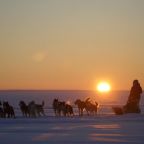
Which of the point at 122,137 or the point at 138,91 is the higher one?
the point at 138,91

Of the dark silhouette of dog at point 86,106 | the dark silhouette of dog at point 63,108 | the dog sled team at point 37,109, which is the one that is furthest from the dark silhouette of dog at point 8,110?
the dark silhouette of dog at point 86,106

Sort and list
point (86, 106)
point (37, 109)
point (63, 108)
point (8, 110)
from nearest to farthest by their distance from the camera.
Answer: point (8, 110) → point (37, 109) → point (63, 108) → point (86, 106)

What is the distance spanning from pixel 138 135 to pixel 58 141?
3.40 metres

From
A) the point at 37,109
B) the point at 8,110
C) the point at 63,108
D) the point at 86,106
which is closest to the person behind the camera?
the point at 8,110

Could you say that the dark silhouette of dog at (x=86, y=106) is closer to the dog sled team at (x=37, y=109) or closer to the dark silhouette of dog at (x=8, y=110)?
the dog sled team at (x=37, y=109)

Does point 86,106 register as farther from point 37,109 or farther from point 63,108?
point 37,109

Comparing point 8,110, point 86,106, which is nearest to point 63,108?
point 86,106

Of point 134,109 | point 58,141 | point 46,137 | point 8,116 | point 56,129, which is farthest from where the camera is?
point 134,109

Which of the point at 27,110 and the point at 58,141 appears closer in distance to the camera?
the point at 58,141

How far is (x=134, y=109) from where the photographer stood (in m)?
35.8

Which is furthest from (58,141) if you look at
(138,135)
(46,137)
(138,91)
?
(138,91)

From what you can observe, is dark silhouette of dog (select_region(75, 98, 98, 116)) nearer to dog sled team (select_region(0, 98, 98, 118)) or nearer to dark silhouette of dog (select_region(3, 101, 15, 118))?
dog sled team (select_region(0, 98, 98, 118))

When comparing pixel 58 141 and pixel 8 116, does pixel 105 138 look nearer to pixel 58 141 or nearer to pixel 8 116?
pixel 58 141

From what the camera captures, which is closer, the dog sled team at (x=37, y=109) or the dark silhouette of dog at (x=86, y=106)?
the dog sled team at (x=37, y=109)
